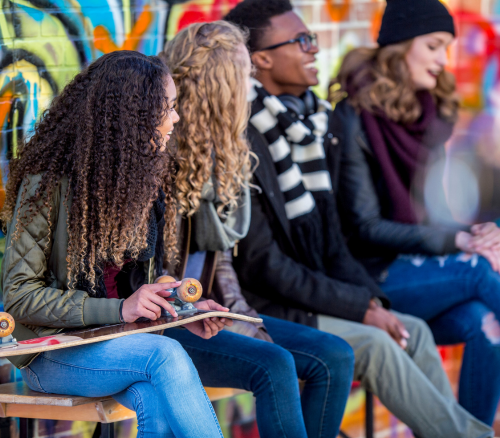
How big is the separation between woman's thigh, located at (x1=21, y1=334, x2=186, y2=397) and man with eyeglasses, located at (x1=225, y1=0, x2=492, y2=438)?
0.80m

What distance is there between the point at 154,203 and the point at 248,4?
117cm

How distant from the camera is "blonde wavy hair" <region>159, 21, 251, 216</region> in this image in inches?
90.5

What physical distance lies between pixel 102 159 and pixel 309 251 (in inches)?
43.7

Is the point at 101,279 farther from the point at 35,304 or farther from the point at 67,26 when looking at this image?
the point at 67,26

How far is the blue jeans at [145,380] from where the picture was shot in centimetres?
175

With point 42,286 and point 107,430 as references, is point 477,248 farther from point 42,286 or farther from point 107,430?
point 42,286

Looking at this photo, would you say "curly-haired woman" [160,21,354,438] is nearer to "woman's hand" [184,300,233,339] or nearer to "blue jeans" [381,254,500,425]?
"woman's hand" [184,300,233,339]

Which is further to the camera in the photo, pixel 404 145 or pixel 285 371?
pixel 404 145

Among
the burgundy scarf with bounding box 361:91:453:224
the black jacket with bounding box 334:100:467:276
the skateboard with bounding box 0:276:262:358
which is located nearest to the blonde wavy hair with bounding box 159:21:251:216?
the skateboard with bounding box 0:276:262:358

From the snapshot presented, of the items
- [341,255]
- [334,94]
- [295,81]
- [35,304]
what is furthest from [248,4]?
[35,304]

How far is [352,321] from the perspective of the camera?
2625 millimetres

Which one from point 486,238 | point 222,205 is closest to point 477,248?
point 486,238

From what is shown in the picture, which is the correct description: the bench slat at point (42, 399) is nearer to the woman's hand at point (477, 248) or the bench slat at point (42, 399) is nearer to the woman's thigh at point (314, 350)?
the woman's thigh at point (314, 350)

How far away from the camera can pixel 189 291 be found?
6.18 ft
